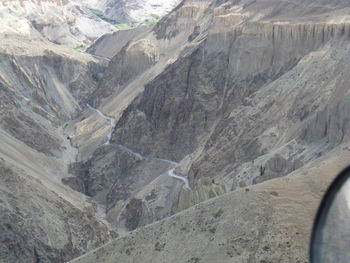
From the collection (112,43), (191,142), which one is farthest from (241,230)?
(112,43)

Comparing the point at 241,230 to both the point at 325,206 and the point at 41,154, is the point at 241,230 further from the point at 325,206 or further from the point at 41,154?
the point at 41,154

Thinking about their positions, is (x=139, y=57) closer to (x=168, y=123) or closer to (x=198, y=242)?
(x=168, y=123)

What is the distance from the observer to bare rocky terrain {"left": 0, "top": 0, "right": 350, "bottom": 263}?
2486 cm

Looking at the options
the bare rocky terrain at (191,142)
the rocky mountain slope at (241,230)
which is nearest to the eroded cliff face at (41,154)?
the bare rocky terrain at (191,142)

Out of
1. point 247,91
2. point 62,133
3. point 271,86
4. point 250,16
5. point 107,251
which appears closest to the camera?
point 107,251

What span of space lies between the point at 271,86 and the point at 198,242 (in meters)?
44.5

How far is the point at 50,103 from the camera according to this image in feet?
416

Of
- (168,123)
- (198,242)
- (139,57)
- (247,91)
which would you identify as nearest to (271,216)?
(198,242)

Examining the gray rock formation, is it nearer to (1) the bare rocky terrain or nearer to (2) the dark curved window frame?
(1) the bare rocky terrain

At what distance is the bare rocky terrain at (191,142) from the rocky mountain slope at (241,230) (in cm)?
6

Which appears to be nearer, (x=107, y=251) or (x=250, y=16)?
(x=107, y=251)

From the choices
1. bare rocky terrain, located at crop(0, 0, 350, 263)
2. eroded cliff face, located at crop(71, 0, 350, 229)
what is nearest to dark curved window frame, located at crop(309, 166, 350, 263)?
bare rocky terrain, located at crop(0, 0, 350, 263)

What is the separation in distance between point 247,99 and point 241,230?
47057 millimetres

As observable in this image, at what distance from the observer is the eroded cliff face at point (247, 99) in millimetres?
50281
